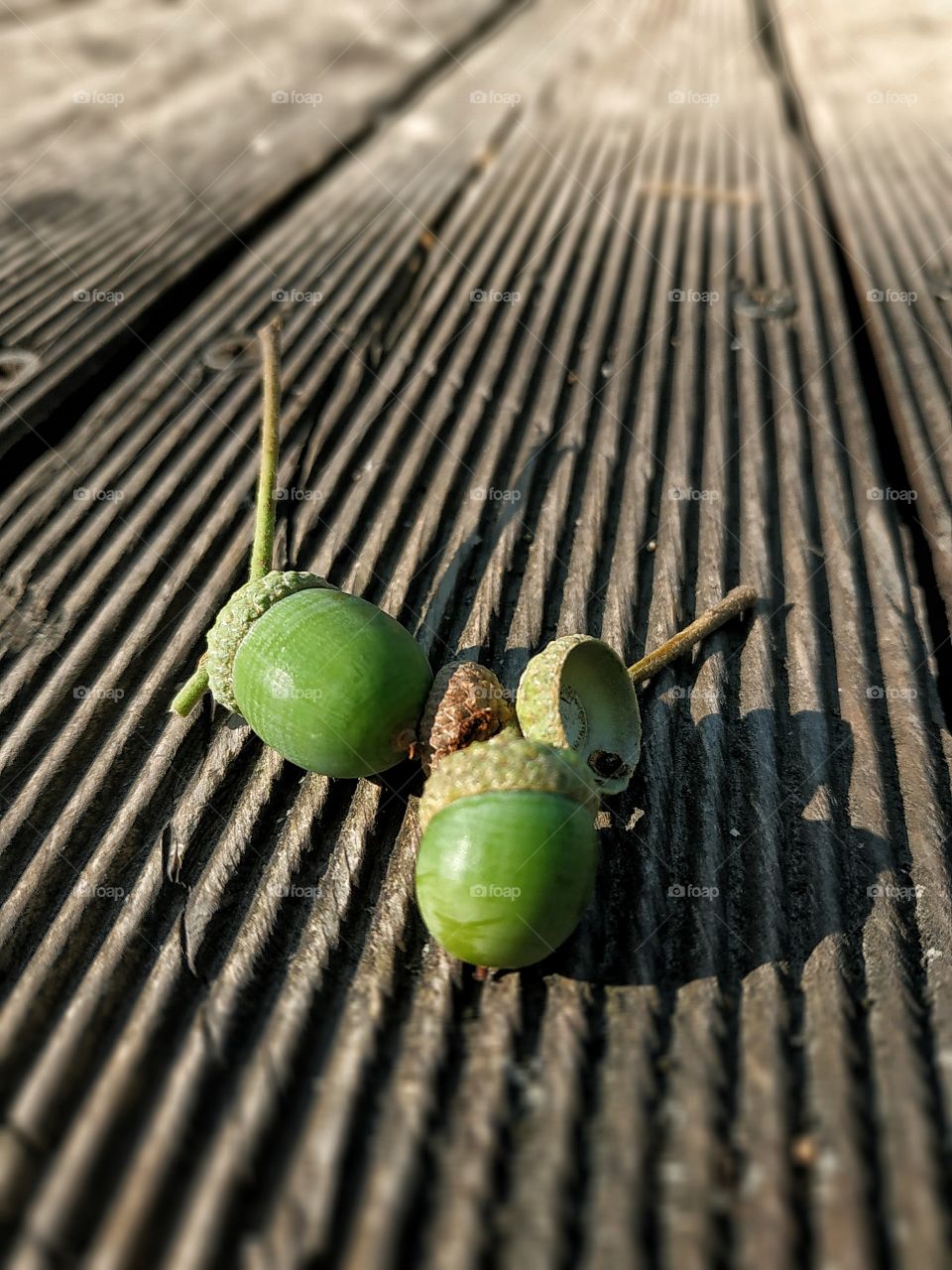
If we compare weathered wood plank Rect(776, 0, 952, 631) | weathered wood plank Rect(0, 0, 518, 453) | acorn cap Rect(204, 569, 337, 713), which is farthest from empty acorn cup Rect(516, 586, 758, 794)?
weathered wood plank Rect(0, 0, 518, 453)

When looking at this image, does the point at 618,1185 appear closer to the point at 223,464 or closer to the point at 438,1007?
the point at 438,1007

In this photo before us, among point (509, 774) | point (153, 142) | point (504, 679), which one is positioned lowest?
point (504, 679)

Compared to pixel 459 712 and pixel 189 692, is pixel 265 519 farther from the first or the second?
pixel 459 712

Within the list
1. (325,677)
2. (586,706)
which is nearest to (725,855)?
(586,706)

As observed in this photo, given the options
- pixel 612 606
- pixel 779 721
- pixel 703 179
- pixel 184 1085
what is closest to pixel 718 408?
pixel 612 606

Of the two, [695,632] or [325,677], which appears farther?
[695,632]

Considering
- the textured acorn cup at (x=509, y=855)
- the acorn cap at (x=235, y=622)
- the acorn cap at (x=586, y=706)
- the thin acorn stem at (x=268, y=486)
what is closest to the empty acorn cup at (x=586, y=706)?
the acorn cap at (x=586, y=706)

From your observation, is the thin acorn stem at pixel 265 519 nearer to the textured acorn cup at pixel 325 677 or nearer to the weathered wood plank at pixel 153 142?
the textured acorn cup at pixel 325 677

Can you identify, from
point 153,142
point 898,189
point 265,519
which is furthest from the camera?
point 153,142
